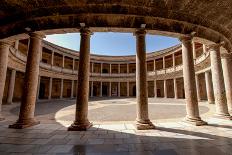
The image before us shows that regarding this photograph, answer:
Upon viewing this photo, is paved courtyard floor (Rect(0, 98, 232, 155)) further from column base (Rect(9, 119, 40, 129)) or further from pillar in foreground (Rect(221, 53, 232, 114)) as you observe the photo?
pillar in foreground (Rect(221, 53, 232, 114))

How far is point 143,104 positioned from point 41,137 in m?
4.30

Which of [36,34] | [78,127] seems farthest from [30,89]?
[78,127]

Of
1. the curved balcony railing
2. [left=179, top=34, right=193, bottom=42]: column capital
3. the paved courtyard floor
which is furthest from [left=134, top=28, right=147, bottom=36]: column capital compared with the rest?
the curved balcony railing

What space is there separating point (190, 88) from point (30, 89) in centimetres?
794

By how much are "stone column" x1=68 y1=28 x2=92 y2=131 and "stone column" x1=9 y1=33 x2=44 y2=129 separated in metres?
2.29

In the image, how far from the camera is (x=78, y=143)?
184 inches

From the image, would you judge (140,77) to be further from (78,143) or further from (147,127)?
(78,143)

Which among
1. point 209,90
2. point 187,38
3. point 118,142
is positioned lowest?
point 118,142

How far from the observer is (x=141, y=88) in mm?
6836

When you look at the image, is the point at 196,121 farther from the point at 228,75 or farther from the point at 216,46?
the point at 228,75

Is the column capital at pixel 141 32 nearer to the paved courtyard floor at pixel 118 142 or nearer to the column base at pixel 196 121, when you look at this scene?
the paved courtyard floor at pixel 118 142

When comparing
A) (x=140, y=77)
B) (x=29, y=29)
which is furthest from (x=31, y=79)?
(x=140, y=77)

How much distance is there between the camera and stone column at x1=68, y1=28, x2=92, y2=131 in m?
6.36

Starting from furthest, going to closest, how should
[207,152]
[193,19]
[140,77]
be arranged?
[193,19] → [140,77] → [207,152]
